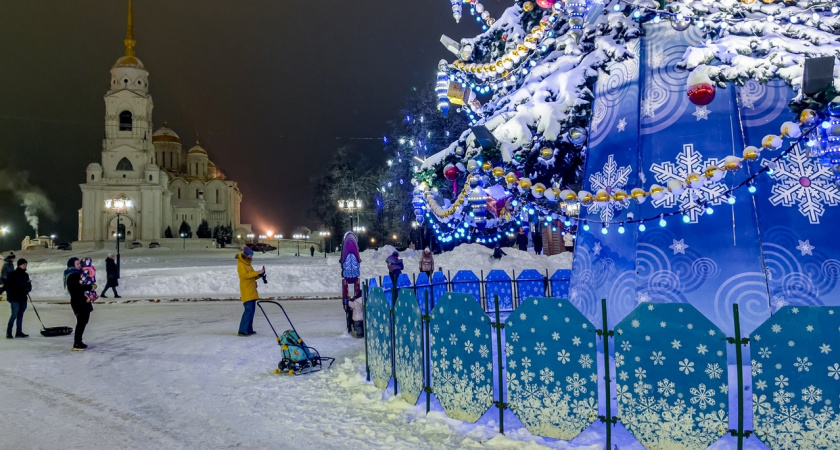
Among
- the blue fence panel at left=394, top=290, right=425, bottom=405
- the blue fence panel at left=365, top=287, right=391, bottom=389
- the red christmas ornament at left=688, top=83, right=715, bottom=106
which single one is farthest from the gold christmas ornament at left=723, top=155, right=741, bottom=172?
the blue fence panel at left=365, top=287, right=391, bottom=389

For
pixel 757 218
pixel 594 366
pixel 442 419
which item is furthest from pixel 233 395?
pixel 757 218

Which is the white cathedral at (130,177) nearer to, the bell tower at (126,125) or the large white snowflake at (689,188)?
the bell tower at (126,125)

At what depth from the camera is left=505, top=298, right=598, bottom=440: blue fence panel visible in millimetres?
5206

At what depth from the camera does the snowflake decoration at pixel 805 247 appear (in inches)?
274

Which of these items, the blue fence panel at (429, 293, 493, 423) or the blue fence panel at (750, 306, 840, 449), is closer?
the blue fence panel at (750, 306, 840, 449)

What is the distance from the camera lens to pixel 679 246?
7594 mm

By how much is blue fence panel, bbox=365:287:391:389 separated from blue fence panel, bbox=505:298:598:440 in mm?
2188

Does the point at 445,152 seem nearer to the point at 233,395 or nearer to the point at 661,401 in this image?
the point at 233,395

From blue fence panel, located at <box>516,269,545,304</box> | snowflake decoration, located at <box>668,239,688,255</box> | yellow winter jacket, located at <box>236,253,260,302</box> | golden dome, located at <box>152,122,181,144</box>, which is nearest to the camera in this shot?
snowflake decoration, located at <box>668,239,688,255</box>

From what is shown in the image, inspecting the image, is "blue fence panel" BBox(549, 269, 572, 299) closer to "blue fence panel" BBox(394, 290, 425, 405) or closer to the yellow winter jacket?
the yellow winter jacket

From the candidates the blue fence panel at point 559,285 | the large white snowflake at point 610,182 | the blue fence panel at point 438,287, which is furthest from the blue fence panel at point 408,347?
the blue fence panel at point 559,285

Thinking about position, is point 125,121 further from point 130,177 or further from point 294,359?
point 294,359

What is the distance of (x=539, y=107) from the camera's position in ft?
27.8

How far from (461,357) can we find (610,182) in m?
4.04
